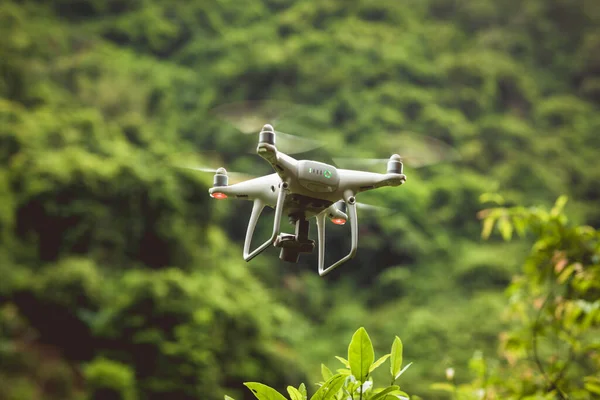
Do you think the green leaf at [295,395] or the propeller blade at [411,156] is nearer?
the green leaf at [295,395]

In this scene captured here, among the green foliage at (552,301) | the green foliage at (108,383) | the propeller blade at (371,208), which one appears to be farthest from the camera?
the green foliage at (108,383)

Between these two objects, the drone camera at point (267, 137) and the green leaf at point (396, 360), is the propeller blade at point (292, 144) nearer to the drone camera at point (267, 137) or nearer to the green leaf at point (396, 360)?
the drone camera at point (267, 137)

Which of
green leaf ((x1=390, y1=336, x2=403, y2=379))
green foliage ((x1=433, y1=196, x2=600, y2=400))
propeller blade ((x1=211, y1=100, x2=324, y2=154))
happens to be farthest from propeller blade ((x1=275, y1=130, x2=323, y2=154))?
green foliage ((x1=433, y1=196, x2=600, y2=400))

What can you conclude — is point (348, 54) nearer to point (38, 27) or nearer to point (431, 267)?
point (431, 267)

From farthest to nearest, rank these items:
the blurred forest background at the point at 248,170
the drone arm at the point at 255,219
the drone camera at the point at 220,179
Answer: the blurred forest background at the point at 248,170, the drone camera at the point at 220,179, the drone arm at the point at 255,219

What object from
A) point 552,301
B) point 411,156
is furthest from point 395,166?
point 552,301

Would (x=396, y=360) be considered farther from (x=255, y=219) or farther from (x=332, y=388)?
(x=255, y=219)

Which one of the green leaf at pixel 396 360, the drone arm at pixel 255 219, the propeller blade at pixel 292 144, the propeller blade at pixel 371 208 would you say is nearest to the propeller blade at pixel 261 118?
the propeller blade at pixel 292 144
